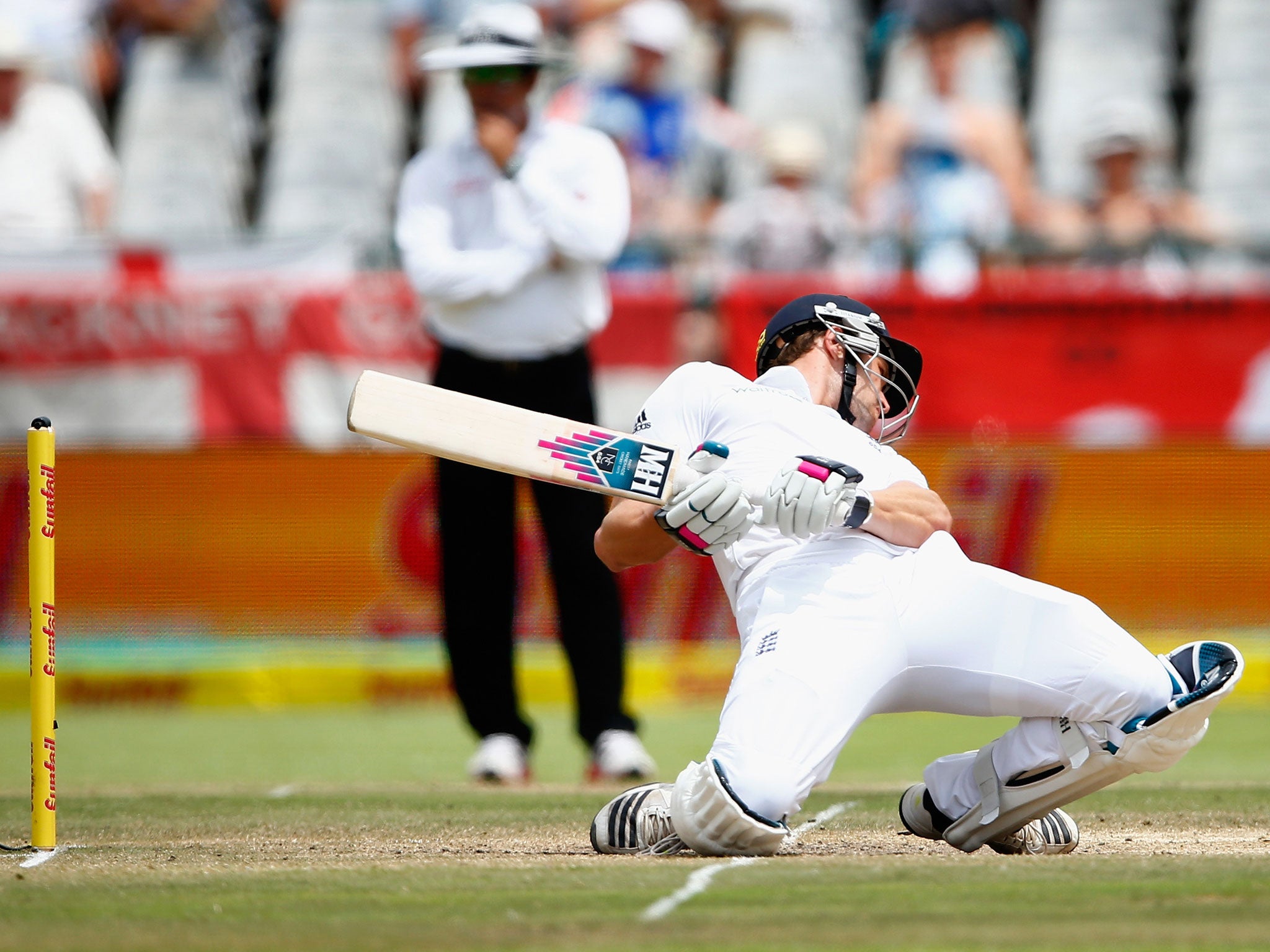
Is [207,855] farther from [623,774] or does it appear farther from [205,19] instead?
[205,19]

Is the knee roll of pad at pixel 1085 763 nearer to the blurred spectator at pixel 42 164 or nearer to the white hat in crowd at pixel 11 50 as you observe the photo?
the blurred spectator at pixel 42 164

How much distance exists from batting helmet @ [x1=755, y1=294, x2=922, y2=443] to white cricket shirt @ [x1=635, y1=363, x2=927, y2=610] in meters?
0.11

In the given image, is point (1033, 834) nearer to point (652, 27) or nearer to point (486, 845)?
point (486, 845)

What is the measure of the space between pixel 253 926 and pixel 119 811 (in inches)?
84.4

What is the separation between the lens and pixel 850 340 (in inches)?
165

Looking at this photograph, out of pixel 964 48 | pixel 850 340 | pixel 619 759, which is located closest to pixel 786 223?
pixel 964 48

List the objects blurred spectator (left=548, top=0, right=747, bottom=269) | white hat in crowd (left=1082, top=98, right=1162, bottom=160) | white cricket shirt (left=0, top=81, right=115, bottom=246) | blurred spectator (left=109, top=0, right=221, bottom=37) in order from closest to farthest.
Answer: white hat in crowd (left=1082, top=98, right=1162, bottom=160) < white cricket shirt (left=0, top=81, right=115, bottom=246) < blurred spectator (left=548, top=0, right=747, bottom=269) < blurred spectator (left=109, top=0, right=221, bottom=37)

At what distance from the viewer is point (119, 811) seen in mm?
4992

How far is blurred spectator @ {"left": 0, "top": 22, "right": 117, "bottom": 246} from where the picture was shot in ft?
33.1

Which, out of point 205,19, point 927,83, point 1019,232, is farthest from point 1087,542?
point 205,19

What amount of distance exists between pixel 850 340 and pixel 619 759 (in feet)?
6.89

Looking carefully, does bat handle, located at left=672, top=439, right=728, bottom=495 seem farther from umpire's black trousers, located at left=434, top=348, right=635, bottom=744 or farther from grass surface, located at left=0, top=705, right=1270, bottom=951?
umpire's black trousers, located at left=434, top=348, right=635, bottom=744

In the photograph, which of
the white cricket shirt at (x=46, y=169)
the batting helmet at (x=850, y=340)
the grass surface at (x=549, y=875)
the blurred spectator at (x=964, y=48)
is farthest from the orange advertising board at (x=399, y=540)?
the batting helmet at (x=850, y=340)

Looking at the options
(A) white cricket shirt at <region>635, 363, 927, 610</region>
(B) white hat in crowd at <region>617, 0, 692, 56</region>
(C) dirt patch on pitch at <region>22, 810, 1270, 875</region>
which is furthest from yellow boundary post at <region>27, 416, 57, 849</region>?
(B) white hat in crowd at <region>617, 0, 692, 56</region>
